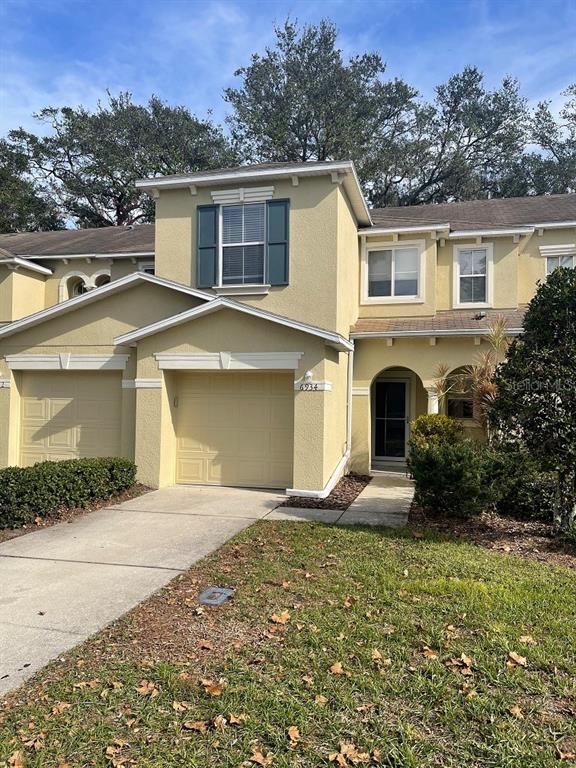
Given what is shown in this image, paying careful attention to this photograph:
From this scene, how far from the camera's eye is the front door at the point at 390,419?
47.3ft

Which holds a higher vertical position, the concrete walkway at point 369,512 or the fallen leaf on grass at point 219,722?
the concrete walkway at point 369,512

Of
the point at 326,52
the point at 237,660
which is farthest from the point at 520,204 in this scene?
the point at 326,52

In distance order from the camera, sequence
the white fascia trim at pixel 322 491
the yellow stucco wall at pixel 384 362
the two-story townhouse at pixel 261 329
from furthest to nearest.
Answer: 1. the yellow stucco wall at pixel 384 362
2. the two-story townhouse at pixel 261 329
3. the white fascia trim at pixel 322 491

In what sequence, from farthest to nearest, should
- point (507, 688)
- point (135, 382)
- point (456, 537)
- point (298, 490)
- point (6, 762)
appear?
point (135, 382) → point (298, 490) → point (456, 537) → point (507, 688) → point (6, 762)

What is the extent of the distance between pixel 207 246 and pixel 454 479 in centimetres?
730

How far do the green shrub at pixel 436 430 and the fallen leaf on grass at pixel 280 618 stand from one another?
23.3 feet

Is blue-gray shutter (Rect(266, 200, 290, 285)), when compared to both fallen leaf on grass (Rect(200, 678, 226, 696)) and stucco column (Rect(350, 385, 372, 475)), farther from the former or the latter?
fallen leaf on grass (Rect(200, 678, 226, 696))

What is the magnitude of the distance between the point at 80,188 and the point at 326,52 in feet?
52.5

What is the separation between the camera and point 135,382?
10.8 metres

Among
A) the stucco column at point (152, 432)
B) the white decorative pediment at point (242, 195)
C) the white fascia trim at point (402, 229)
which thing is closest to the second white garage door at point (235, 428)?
the stucco column at point (152, 432)

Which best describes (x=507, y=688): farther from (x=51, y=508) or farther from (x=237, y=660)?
(x=51, y=508)

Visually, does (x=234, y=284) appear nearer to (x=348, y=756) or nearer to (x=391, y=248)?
(x=391, y=248)

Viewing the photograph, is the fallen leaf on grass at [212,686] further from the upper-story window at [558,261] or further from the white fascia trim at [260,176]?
the upper-story window at [558,261]

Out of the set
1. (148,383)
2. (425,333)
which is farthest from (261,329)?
(425,333)
